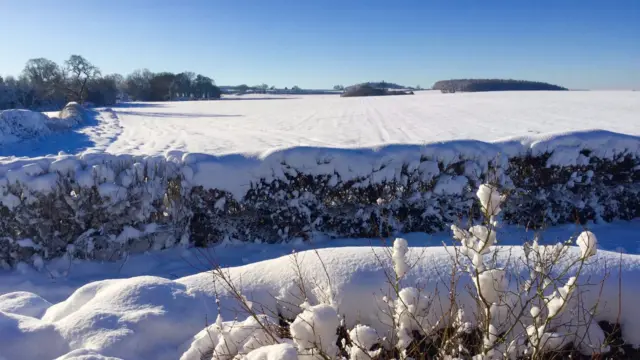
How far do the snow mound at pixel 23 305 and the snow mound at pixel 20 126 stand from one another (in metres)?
12.0

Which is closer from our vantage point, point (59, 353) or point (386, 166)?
point (59, 353)

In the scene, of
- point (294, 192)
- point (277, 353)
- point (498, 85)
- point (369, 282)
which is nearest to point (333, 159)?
point (294, 192)

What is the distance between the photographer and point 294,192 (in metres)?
5.16

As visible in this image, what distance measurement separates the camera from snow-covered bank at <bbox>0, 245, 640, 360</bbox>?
2584mm

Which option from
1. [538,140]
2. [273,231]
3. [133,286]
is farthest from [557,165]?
[133,286]

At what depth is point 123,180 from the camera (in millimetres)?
4766

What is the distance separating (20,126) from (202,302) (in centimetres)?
1500

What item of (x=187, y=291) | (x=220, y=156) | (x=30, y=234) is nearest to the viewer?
(x=187, y=291)

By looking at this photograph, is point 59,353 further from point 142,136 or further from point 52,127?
point 52,127

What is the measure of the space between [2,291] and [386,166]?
4493mm

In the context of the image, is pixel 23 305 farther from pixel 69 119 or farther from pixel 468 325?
pixel 69 119

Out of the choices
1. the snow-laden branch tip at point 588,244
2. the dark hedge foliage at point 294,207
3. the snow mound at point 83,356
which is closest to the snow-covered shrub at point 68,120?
the dark hedge foliage at point 294,207

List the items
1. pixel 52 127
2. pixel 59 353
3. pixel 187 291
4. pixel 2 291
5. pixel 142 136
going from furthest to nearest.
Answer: pixel 52 127
pixel 142 136
pixel 2 291
pixel 187 291
pixel 59 353

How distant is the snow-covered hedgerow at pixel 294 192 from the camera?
4.63 m
